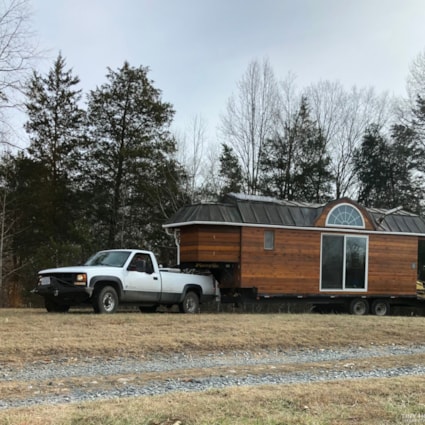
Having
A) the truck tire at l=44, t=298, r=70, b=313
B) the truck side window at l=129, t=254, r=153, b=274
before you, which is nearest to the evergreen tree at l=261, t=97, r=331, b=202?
the truck side window at l=129, t=254, r=153, b=274

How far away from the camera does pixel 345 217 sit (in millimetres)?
19688

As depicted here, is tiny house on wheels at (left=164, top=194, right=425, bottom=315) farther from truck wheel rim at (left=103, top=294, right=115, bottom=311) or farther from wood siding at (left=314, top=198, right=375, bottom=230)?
truck wheel rim at (left=103, top=294, right=115, bottom=311)

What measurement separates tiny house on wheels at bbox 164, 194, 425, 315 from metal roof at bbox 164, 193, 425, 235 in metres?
0.03

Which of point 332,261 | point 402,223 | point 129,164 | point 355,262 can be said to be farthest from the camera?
point 129,164

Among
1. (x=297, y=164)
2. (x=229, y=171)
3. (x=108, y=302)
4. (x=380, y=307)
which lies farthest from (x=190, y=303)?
(x=297, y=164)

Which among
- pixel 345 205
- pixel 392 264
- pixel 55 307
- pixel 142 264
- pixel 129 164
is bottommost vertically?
pixel 55 307

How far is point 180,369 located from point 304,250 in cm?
1100

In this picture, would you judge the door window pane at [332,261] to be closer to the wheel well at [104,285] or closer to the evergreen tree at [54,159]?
the wheel well at [104,285]

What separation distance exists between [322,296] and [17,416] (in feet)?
50.2

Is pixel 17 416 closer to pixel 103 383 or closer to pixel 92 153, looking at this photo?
pixel 103 383

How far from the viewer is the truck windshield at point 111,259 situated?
48.7 feet

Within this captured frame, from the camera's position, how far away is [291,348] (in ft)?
→ 36.1

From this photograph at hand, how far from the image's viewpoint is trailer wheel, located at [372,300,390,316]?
67.2ft

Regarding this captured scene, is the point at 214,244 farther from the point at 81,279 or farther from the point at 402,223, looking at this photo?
the point at 402,223
